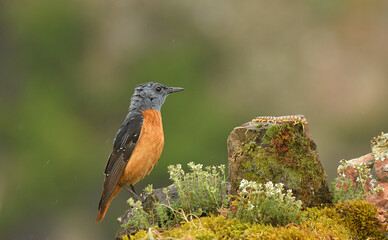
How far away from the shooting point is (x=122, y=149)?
5.54 metres

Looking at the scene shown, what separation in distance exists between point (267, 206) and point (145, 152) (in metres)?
2.16

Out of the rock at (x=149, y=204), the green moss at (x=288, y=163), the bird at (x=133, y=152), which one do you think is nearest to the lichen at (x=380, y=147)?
the green moss at (x=288, y=163)

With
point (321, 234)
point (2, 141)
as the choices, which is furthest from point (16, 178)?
point (321, 234)

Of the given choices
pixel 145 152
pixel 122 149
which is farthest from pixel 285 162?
pixel 122 149

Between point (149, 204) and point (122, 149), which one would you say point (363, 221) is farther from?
point (122, 149)

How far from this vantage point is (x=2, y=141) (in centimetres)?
1280

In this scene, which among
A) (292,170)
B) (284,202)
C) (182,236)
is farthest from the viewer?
(292,170)

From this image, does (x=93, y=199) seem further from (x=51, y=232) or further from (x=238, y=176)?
(x=238, y=176)

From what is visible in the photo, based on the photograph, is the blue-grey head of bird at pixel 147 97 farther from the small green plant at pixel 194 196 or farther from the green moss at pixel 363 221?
the green moss at pixel 363 221

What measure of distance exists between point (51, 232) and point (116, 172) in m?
7.98

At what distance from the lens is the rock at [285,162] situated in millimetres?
4188

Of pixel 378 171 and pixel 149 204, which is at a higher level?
pixel 378 171

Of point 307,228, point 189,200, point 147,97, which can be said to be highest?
point 147,97

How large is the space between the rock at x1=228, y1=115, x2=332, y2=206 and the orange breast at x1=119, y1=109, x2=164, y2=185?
140cm
